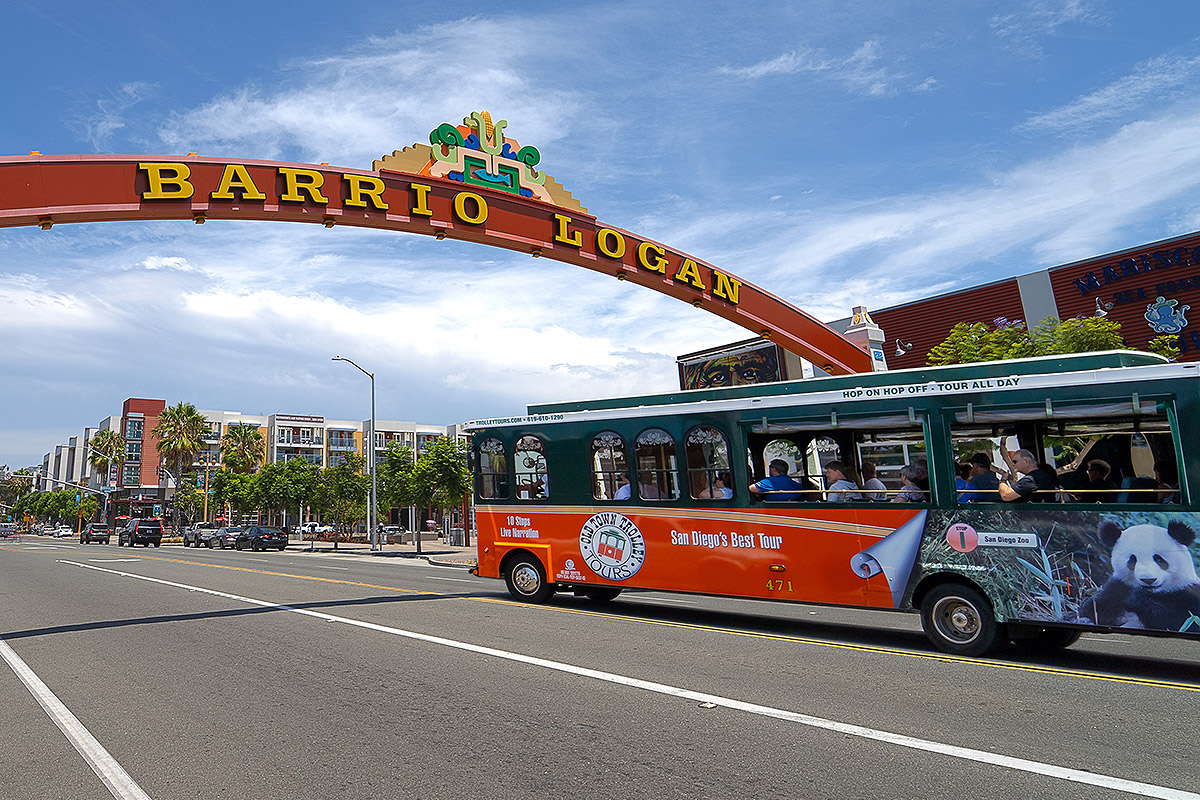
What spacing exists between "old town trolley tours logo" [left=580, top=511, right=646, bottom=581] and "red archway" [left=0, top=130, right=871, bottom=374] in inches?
268

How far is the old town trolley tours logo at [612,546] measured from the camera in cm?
1229

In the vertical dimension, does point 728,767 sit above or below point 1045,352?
below

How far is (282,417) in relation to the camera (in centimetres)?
11244

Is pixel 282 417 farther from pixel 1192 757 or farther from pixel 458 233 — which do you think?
pixel 1192 757

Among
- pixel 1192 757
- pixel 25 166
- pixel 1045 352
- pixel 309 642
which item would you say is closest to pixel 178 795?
pixel 309 642

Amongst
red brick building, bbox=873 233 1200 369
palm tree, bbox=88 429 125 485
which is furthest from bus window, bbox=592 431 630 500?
palm tree, bbox=88 429 125 485

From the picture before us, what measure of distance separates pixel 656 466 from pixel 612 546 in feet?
4.88

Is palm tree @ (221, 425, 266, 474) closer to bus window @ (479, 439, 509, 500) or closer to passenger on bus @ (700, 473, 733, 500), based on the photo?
bus window @ (479, 439, 509, 500)

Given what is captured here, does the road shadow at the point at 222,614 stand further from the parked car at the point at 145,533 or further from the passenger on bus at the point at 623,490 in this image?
the parked car at the point at 145,533

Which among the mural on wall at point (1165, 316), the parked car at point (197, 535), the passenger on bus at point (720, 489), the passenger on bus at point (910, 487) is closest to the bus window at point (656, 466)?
the passenger on bus at point (720, 489)

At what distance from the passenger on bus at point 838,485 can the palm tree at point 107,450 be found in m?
108

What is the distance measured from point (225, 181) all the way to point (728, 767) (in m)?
12.6

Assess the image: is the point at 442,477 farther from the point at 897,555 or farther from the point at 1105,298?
the point at 897,555

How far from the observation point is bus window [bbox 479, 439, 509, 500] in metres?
A: 14.2
